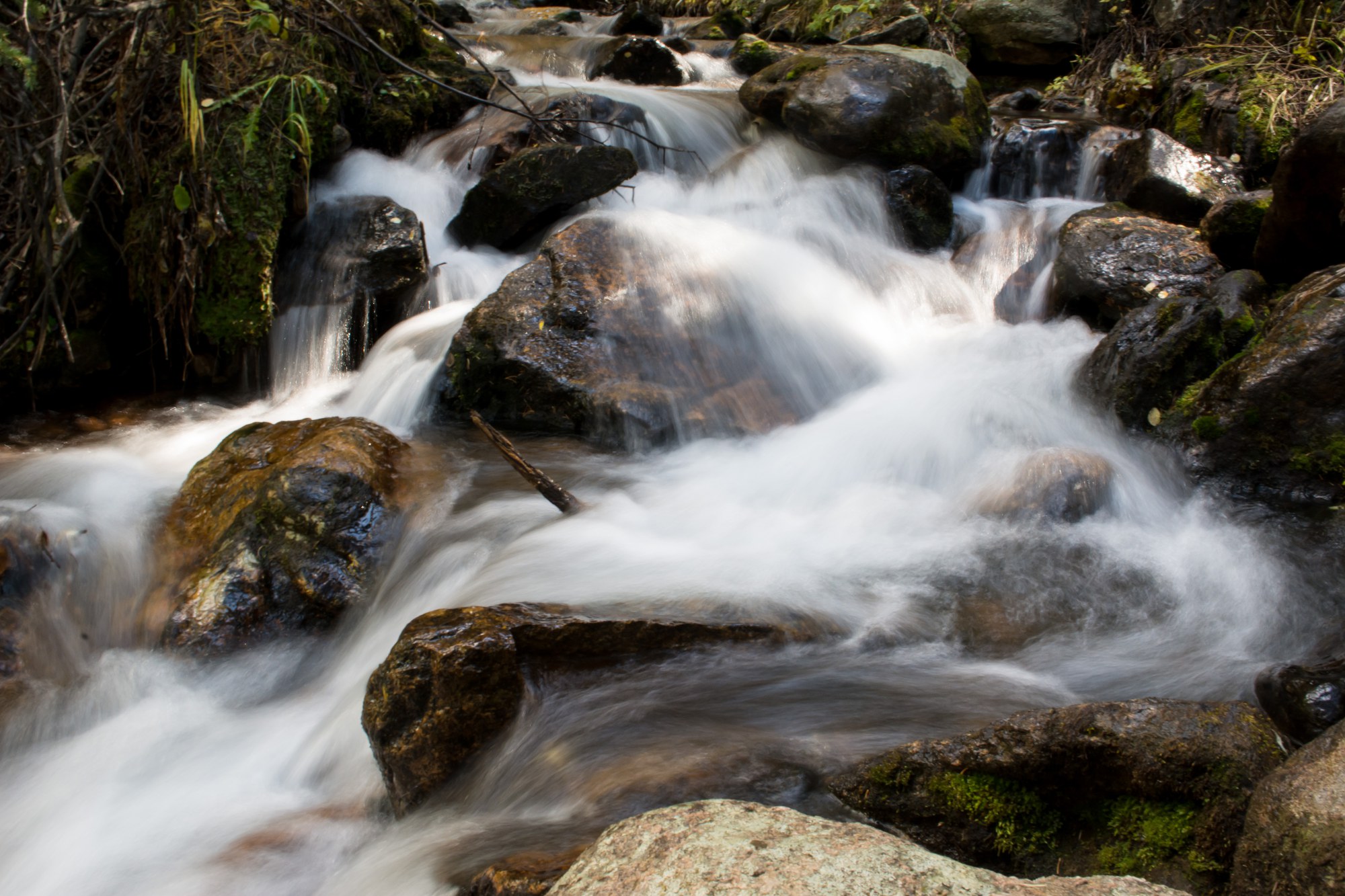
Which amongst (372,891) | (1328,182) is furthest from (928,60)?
(372,891)

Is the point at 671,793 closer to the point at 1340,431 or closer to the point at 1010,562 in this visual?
the point at 1010,562

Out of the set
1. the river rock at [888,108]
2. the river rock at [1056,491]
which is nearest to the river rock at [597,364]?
the river rock at [1056,491]

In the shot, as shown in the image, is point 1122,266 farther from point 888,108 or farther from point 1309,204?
point 888,108

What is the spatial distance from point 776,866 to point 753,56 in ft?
32.5

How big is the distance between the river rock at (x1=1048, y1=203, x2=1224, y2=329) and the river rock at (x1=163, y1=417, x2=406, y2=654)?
14.3 ft

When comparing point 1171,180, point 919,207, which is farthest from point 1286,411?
point 919,207

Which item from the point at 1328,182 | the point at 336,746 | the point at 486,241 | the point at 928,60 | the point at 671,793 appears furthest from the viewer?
the point at 928,60

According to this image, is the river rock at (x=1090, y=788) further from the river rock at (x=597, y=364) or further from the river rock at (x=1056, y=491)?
the river rock at (x=597, y=364)

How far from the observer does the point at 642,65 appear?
368 inches

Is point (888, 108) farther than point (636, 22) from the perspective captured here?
No

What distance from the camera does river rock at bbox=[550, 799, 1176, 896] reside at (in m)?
1.49

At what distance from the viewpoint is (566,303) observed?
513 cm

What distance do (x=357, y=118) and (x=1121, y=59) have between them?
290 inches

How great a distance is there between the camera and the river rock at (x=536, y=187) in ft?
20.3
